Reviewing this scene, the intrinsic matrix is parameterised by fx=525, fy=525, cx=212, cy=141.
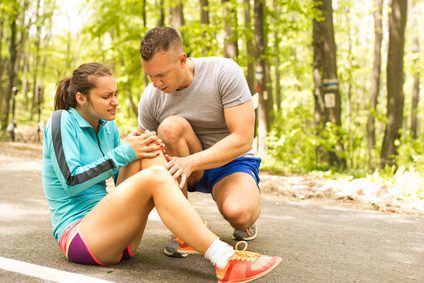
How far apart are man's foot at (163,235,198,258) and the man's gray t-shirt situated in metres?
0.90

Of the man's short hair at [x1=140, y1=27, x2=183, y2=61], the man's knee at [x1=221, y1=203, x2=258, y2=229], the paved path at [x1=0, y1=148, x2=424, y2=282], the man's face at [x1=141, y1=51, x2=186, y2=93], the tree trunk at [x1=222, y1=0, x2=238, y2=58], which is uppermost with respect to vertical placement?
the tree trunk at [x1=222, y1=0, x2=238, y2=58]

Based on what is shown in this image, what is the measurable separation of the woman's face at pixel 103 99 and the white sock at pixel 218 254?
3.70 feet

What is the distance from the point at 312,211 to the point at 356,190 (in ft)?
4.95

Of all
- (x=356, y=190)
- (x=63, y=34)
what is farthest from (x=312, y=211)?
(x=63, y=34)

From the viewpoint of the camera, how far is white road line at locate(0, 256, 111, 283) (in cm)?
308

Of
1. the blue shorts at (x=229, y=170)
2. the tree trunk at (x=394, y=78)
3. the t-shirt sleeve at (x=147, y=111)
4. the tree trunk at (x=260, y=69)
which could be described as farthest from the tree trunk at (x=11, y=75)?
the blue shorts at (x=229, y=170)

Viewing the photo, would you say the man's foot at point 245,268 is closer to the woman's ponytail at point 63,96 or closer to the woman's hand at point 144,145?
the woman's hand at point 144,145

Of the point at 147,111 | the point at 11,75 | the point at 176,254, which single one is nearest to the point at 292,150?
the point at 147,111

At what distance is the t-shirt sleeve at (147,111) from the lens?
429cm

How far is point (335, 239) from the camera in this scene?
4750 mm

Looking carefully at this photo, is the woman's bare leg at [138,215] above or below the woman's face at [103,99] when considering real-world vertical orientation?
below

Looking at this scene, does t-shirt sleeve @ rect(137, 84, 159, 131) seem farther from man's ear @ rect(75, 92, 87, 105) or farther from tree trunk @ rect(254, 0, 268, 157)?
tree trunk @ rect(254, 0, 268, 157)

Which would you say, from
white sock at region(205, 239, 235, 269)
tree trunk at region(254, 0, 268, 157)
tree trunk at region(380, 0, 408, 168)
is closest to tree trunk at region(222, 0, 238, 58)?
tree trunk at region(254, 0, 268, 157)

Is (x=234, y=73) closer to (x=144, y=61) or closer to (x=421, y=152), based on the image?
(x=144, y=61)
